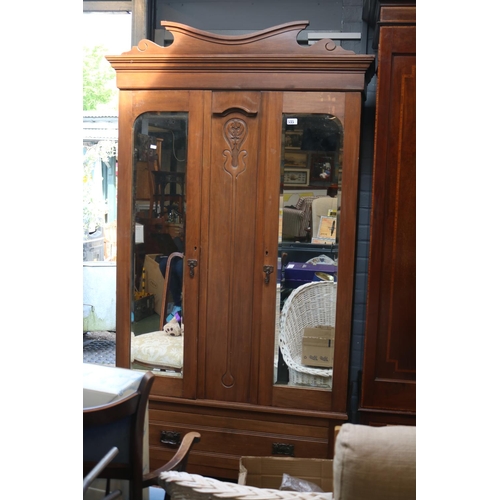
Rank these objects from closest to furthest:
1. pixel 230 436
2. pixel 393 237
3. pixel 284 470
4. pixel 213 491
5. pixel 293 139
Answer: pixel 213 491
pixel 284 470
pixel 393 237
pixel 293 139
pixel 230 436

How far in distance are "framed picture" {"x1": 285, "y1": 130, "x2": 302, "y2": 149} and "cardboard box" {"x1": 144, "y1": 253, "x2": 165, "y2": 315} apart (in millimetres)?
823

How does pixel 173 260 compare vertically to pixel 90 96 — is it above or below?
below

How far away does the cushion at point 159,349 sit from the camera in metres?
2.64

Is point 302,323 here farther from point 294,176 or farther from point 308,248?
point 294,176

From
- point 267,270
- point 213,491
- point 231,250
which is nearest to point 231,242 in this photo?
point 231,250

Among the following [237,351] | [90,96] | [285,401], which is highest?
[90,96]

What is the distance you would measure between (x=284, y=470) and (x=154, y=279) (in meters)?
1.08

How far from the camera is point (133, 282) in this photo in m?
2.64

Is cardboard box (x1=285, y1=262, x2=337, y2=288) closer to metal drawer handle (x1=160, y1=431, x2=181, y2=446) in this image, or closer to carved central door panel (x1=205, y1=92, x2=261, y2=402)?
carved central door panel (x1=205, y1=92, x2=261, y2=402)

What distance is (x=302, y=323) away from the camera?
254cm

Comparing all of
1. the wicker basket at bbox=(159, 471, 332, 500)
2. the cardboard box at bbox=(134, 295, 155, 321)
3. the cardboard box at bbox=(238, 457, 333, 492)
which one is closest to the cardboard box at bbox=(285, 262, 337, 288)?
the cardboard box at bbox=(134, 295, 155, 321)
